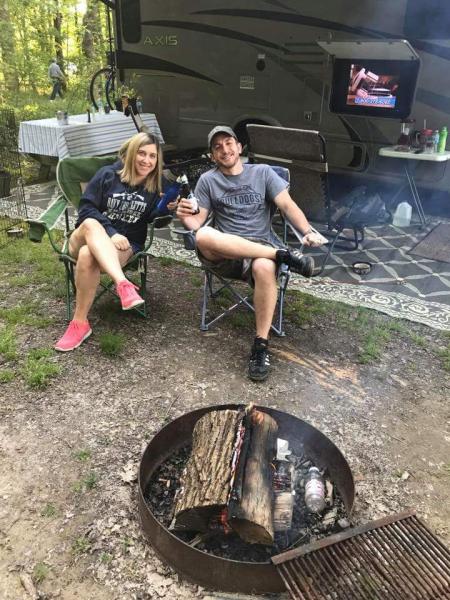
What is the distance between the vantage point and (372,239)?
4.68 metres

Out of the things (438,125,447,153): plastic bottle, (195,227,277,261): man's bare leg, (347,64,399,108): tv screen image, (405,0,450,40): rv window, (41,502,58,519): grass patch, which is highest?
(405,0,450,40): rv window

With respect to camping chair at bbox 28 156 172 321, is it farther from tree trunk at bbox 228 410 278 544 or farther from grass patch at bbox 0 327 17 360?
tree trunk at bbox 228 410 278 544

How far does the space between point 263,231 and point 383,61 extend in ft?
10.0

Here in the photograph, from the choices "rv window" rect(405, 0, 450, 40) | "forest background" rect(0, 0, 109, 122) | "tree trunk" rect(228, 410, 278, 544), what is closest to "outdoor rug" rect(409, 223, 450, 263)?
"rv window" rect(405, 0, 450, 40)

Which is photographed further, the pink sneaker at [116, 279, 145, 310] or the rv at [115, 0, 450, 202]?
the rv at [115, 0, 450, 202]

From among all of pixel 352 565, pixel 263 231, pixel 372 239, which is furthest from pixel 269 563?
pixel 372 239

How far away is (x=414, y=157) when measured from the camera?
440cm

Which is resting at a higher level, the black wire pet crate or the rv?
the rv

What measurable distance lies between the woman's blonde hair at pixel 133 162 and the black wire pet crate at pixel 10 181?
187cm

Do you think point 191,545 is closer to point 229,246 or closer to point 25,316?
point 229,246

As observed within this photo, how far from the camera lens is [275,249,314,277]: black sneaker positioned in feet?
8.60

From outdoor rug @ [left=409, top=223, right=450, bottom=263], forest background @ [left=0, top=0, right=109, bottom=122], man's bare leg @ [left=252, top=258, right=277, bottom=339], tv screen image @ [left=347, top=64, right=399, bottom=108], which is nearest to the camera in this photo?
man's bare leg @ [left=252, top=258, right=277, bottom=339]

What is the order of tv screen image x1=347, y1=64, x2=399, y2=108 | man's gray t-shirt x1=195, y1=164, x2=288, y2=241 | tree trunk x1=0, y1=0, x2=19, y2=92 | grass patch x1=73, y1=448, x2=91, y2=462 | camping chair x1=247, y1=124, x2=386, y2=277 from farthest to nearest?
tree trunk x1=0, y1=0, x2=19, y2=92, tv screen image x1=347, y1=64, x2=399, y2=108, camping chair x1=247, y1=124, x2=386, y2=277, man's gray t-shirt x1=195, y1=164, x2=288, y2=241, grass patch x1=73, y1=448, x2=91, y2=462

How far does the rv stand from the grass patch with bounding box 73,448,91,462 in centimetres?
452
